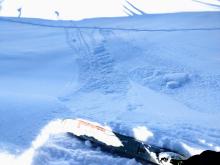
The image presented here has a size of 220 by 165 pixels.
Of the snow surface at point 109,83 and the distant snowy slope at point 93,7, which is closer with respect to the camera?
the snow surface at point 109,83

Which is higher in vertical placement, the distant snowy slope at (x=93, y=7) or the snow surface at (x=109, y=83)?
the distant snowy slope at (x=93, y=7)

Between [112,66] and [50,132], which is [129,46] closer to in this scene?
[112,66]

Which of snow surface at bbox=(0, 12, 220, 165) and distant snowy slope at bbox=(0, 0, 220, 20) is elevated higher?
distant snowy slope at bbox=(0, 0, 220, 20)

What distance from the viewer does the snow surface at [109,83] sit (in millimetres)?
3711

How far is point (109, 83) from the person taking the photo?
4914mm

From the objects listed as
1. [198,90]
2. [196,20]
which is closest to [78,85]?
[198,90]

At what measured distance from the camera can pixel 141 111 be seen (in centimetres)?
426

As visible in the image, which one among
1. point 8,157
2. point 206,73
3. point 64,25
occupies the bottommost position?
point 8,157

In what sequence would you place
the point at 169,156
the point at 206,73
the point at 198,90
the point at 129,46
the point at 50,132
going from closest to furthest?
the point at 169,156, the point at 50,132, the point at 198,90, the point at 206,73, the point at 129,46

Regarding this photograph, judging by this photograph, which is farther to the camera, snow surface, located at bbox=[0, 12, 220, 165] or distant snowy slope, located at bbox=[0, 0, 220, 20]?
distant snowy slope, located at bbox=[0, 0, 220, 20]

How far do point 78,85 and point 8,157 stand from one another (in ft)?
5.24

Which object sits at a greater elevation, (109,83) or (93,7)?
(93,7)

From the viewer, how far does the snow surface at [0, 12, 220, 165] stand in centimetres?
371

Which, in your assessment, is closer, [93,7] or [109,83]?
[109,83]
